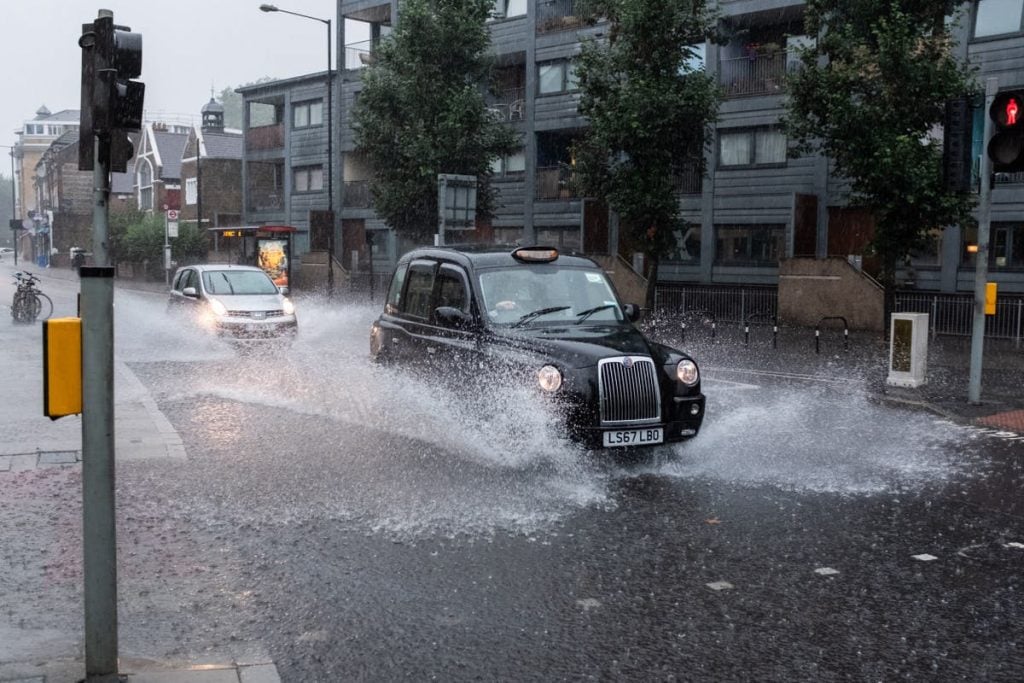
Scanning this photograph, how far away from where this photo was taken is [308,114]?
163 ft

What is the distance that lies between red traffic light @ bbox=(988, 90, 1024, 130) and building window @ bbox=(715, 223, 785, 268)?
21.5m

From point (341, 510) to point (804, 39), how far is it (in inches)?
1119

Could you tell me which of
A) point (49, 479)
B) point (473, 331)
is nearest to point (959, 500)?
point (473, 331)

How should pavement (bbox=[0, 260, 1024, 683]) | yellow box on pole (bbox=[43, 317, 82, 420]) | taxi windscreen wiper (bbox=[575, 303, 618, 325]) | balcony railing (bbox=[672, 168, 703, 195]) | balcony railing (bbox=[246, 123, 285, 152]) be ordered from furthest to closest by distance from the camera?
balcony railing (bbox=[246, 123, 285, 152]), balcony railing (bbox=[672, 168, 703, 195]), taxi windscreen wiper (bbox=[575, 303, 618, 325]), pavement (bbox=[0, 260, 1024, 683]), yellow box on pole (bbox=[43, 317, 82, 420])

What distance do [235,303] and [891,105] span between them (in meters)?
13.7

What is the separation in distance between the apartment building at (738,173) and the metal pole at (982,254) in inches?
455

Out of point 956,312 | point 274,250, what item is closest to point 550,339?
point 956,312

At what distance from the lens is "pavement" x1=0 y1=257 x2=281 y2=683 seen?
400 cm

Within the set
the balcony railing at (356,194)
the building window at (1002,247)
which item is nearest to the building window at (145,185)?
the balcony railing at (356,194)

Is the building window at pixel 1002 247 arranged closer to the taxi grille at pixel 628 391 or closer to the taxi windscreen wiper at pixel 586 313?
the taxi windscreen wiper at pixel 586 313

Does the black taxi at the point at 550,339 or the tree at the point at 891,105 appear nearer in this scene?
the black taxi at the point at 550,339

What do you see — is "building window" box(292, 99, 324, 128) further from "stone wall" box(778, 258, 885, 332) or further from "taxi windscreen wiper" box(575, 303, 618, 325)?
"taxi windscreen wiper" box(575, 303, 618, 325)

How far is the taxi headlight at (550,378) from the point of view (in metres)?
7.86

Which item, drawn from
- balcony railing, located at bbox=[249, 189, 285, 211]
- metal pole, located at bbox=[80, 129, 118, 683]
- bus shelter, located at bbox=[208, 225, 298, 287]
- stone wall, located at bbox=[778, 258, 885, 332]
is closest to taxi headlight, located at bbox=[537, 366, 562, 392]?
metal pole, located at bbox=[80, 129, 118, 683]
